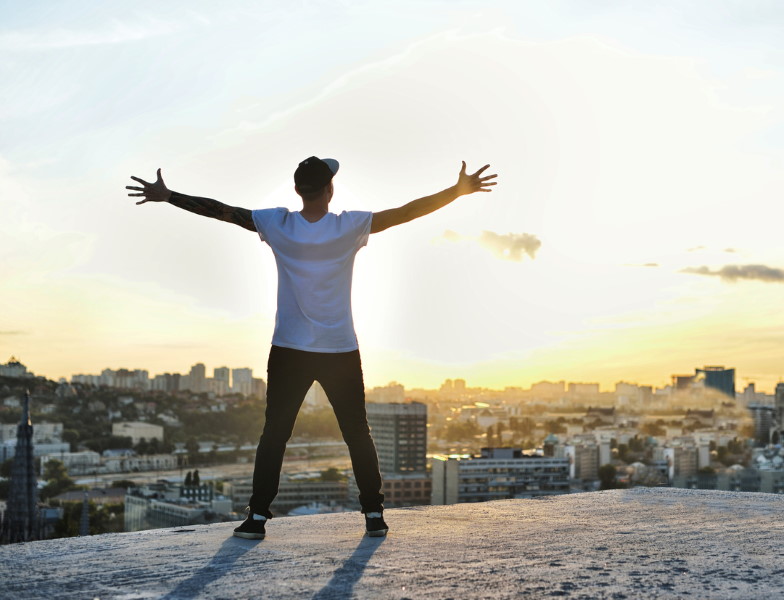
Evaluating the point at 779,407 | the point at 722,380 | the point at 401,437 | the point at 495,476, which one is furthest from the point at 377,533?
the point at 722,380

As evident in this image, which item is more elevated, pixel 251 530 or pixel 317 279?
pixel 317 279

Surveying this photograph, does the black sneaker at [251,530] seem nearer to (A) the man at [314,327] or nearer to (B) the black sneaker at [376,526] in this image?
(A) the man at [314,327]

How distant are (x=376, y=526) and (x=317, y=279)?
71 centimetres

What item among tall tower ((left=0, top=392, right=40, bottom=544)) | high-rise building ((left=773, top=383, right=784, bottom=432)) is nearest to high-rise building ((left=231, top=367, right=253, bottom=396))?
high-rise building ((left=773, top=383, right=784, bottom=432))

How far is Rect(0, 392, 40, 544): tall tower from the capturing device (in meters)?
32.6

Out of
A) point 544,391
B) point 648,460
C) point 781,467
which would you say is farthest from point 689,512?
point 544,391

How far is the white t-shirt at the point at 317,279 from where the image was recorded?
2.61 metres

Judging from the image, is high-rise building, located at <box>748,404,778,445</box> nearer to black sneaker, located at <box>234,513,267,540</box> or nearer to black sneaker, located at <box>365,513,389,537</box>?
black sneaker, located at <box>365,513,389,537</box>

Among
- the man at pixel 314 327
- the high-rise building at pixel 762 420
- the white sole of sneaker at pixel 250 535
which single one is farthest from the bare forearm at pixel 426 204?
the high-rise building at pixel 762 420

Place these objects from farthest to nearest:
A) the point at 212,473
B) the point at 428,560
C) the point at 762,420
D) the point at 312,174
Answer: the point at 762,420 → the point at 212,473 → the point at 312,174 → the point at 428,560

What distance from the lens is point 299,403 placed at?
264 centimetres

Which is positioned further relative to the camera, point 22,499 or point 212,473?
point 212,473

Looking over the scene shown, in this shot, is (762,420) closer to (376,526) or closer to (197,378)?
(197,378)

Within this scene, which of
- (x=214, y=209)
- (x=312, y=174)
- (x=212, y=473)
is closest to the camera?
(x=312, y=174)
